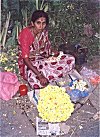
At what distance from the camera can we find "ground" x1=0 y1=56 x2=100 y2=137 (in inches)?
131

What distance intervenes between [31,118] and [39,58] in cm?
71

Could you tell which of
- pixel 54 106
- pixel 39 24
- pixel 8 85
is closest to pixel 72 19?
pixel 39 24

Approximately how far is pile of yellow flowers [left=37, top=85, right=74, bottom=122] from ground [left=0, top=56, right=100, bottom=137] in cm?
9

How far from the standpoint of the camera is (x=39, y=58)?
399 centimetres

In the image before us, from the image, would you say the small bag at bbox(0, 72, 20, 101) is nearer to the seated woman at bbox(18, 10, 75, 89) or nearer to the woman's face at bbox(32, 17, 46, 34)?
the seated woman at bbox(18, 10, 75, 89)

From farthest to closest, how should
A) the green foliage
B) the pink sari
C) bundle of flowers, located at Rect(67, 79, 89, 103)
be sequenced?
1. the green foliage
2. the pink sari
3. bundle of flowers, located at Rect(67, 79, 89, 103)

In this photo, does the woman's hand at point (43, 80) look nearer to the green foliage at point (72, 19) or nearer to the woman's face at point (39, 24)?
the woman's face at point (39, 24)

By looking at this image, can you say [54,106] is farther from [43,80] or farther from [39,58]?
[39,58]

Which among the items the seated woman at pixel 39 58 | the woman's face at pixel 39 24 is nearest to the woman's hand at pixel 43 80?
the seated woman at pixel 39 58

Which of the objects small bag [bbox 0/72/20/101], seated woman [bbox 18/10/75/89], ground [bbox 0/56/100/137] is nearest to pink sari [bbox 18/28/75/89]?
seated woman [bbox 18/10/75/89]

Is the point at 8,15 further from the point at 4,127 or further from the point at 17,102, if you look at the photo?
the point at 4,127

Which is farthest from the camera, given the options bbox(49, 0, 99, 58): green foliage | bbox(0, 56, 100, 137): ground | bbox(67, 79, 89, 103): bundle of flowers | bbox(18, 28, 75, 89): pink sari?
bbox(49, 0, 99, 58): green foliage

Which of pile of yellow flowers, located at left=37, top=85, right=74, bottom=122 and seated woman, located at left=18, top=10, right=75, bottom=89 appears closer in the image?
pile of yellow flowers, located at left=37, top=85, right=74, bottom=122

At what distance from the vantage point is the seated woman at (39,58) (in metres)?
3.75
